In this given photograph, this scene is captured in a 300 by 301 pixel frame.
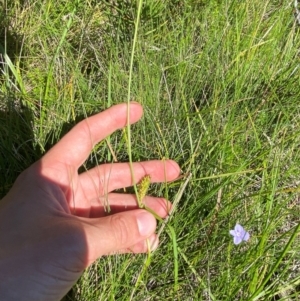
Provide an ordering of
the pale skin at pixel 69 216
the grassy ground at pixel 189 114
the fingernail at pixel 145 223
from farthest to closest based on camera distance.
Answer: the grassy ground at pixel 189 114 < the fingernail at pixel 145 223 < the pale skin at pixel 69 216

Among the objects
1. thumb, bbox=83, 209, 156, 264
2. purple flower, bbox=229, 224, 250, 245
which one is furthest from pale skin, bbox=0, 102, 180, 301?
purple flower, bbox=229, 224, 250, 245

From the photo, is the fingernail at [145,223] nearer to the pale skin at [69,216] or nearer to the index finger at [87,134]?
the pale skin at [69,216]

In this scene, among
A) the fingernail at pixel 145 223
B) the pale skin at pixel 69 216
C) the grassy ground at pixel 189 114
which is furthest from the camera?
the grassy ground at pixel 189 114

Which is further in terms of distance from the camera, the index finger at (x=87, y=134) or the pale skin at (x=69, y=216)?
the index finger at (x=87, y=134)

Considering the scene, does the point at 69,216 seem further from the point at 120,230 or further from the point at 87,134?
the point at 87,134

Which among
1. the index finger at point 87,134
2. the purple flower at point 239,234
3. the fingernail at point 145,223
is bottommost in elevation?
the purple flower at point 239,234

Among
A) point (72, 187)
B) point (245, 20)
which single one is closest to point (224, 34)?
point (245, 20)

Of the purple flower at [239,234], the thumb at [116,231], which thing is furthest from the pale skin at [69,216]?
Result: the purple flower at [239,234]

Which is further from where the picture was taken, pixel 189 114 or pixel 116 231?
pixel 189 114

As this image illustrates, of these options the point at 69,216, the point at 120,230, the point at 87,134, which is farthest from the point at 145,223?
the point at 87,134

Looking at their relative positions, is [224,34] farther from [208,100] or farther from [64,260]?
[64,260]
